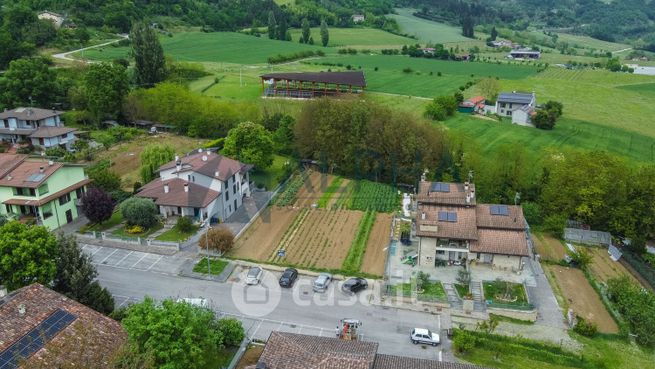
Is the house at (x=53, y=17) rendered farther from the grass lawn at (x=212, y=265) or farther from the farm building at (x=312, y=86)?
the grass lawn at (x=212, y=265)

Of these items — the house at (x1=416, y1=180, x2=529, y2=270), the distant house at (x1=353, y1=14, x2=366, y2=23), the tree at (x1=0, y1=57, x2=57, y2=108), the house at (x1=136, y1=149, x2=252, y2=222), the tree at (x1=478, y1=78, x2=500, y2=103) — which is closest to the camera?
the house at (x1=416, y1=180, x2=529, y2=270)

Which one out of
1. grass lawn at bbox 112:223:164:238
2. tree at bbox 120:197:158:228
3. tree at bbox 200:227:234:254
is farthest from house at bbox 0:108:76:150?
tree at bbox 200:227:234:254

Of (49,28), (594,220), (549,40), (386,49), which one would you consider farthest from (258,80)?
(549,40)

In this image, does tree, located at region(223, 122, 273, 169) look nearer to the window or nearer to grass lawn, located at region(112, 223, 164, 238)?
grass lawn, located at region(112, 223, 164, 238)

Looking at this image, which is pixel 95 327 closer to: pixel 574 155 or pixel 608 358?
pixel 608 358

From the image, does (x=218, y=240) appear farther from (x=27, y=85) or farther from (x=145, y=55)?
(x=145, y=55)

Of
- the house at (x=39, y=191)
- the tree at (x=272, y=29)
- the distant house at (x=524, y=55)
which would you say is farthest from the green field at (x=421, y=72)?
the house at (x=39, y=191)

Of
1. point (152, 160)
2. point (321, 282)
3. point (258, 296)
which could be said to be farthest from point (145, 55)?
point (321, 282)
